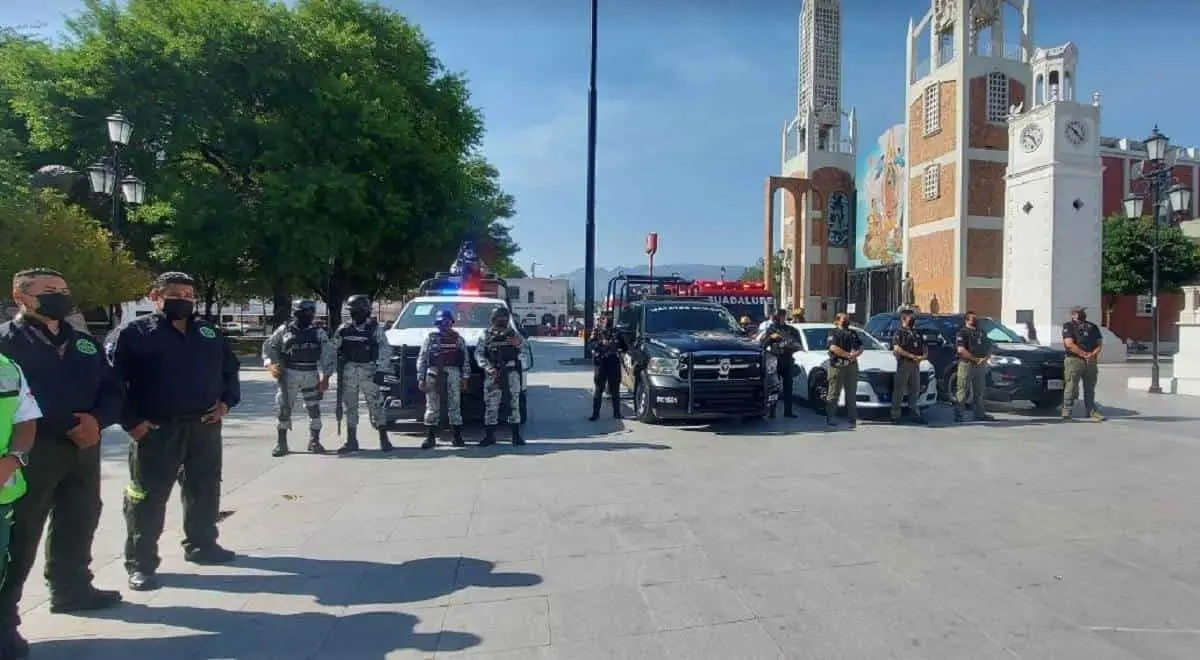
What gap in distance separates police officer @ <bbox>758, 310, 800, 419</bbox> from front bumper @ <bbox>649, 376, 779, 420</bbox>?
3.13 feet

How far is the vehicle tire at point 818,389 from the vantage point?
12.3 meters

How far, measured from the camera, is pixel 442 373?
929cm

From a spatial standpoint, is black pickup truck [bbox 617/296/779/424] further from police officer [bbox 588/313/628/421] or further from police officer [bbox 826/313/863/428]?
police officer [bbox 826/313/863/428]

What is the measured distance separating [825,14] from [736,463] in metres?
59.3

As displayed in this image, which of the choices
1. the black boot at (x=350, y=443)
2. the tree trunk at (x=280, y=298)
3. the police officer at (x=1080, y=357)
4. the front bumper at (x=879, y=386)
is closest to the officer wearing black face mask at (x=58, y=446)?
the black boot at (x=350, y=443)

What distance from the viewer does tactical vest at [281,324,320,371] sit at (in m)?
8.82

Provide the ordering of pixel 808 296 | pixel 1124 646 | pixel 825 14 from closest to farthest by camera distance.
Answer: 1. pixel 1124 646
2. pixel 808 296
3. pixel 825 14

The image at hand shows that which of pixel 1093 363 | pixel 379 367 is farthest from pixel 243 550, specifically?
pixel 1093 363

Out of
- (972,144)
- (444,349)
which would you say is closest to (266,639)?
(444,349)

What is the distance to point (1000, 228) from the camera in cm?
3659

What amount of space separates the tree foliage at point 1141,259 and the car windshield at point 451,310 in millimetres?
34826

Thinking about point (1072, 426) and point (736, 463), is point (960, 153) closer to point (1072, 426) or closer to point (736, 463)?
point (1072, 426)

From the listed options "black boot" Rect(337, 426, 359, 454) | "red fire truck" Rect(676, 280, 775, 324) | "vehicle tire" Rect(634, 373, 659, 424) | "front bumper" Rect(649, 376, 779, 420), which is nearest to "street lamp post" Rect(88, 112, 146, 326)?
"black boot" Rect(337, 426, 359, 454)

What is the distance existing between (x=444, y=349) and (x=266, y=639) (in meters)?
5.54
